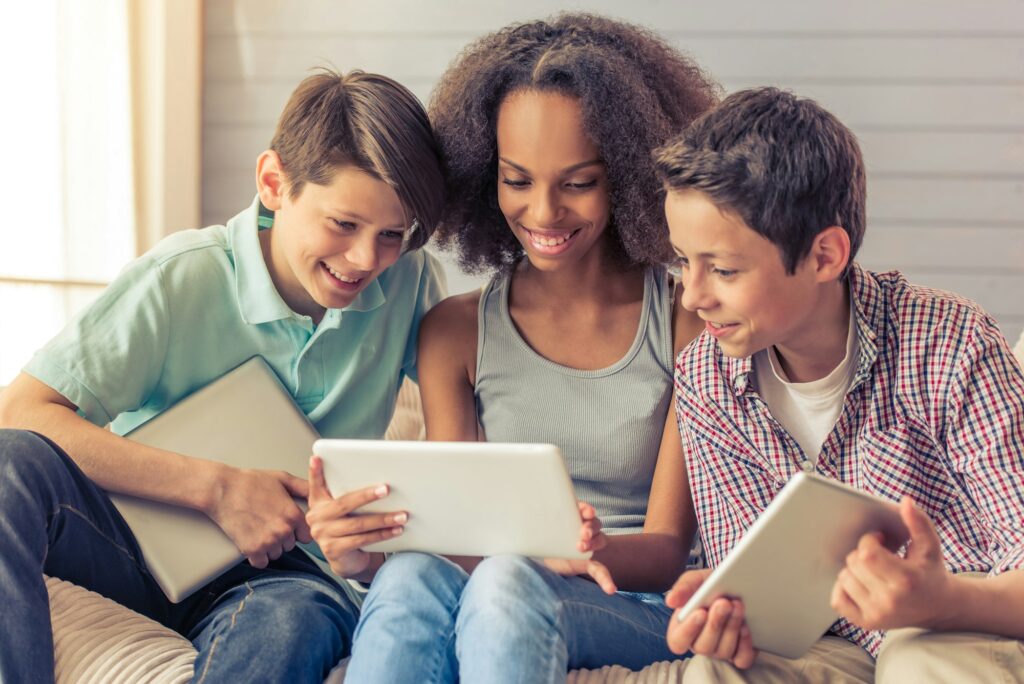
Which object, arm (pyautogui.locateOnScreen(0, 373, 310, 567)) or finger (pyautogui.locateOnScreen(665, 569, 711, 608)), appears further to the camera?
arm (pyautogui.locateOnScreen(0, 373, 310, 567))

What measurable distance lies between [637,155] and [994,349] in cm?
52

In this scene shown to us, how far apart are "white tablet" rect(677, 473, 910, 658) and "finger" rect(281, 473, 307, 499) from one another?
1.85 feet

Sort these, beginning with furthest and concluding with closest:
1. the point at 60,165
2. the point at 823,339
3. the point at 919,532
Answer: the point at 60,165 < the point at 823,339 < the point at 919,532

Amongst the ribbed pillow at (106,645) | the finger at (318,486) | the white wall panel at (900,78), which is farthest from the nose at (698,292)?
the white wall panel at (900,78)

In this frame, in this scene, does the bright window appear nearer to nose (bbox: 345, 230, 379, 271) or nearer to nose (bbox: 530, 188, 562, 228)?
nose (bbox: 345, 230, 379, 271)

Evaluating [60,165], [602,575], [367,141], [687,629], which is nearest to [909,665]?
[687,629]

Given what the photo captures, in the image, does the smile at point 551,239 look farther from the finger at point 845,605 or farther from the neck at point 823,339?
the finger at point 845,605

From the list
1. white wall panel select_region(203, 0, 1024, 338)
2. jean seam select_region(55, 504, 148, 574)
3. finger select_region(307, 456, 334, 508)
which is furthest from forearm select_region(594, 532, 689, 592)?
white wall panel select_region(203, 0, 1024, 338)

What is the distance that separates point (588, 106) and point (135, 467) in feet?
2.50

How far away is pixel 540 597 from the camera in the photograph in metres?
1.29

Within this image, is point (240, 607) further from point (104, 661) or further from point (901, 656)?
point (901, 656)

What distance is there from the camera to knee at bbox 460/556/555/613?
4.12ft

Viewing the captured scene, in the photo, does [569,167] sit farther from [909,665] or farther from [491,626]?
[909,665]

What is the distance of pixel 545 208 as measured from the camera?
152 centimetres
